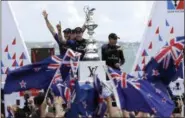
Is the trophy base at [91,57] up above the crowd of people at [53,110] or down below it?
above

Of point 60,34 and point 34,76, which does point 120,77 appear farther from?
point 60,34

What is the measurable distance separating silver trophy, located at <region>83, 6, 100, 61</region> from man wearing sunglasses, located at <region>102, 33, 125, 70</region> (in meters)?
0.55

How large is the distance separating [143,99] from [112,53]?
2.00 m

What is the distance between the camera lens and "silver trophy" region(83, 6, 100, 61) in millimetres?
10859

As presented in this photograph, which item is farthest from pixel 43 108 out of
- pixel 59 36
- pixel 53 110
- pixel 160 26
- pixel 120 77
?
pixel 160 26

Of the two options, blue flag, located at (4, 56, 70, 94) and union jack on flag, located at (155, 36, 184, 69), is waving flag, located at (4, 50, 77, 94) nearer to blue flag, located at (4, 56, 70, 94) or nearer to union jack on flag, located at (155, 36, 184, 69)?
blue flag, located at (4, 56, 70, 94)

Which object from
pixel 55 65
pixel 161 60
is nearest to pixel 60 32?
pixel 55 65

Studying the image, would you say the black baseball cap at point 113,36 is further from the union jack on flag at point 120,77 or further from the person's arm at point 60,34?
the union jack on flag at point 120,77

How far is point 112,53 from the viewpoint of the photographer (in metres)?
11.7

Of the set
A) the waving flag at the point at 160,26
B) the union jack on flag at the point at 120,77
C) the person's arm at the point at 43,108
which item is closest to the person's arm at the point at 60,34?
the union jack on flag at the point at 120,77

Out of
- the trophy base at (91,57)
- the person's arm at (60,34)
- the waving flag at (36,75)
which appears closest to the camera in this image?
the waving flag at (36,75)

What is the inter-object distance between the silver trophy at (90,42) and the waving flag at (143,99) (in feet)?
3.04

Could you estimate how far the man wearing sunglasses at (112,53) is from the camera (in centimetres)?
1170

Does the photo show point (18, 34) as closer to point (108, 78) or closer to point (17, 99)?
point (17, 99)
